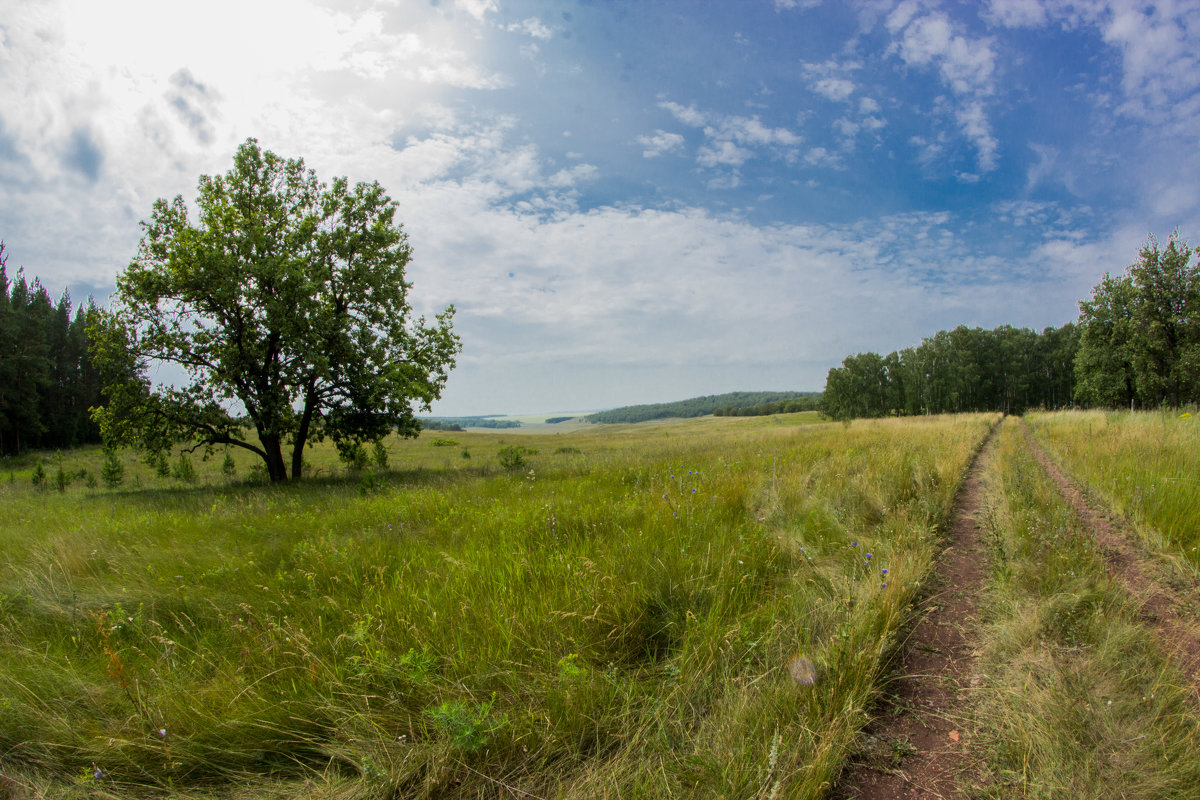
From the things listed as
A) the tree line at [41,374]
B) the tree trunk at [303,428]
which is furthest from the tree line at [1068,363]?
the tree line at [41,374]

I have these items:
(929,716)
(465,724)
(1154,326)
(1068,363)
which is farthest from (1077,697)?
(1068,363)

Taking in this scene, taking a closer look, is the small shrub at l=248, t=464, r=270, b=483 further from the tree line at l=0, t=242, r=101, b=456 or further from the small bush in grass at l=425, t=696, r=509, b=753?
the tree line at l=0, t=242, r=101, b=456

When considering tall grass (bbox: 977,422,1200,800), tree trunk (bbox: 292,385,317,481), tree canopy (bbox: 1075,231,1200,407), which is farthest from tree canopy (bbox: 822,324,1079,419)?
tall grass (bbox: 977,422,1200,800)

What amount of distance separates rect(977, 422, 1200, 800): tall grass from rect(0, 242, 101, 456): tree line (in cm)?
5464

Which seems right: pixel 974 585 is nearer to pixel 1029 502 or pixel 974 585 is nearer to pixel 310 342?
pixel 1029 502

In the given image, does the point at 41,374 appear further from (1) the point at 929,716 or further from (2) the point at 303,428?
(1) the point at 929,716

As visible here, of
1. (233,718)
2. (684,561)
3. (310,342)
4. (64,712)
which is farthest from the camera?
(310,342)

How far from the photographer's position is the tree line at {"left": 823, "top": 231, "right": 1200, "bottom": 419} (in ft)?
114

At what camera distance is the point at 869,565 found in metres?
4.14

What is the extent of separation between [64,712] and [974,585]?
6.75 meters

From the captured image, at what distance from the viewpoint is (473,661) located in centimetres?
291

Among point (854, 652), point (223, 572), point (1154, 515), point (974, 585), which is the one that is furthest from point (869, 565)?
point (223, 572)

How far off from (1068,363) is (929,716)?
355 feet

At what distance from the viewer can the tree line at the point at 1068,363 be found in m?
34.8
